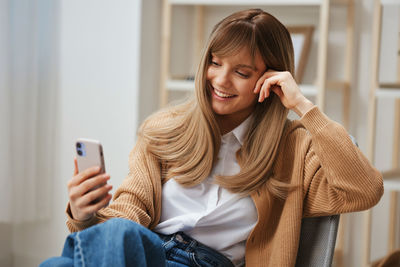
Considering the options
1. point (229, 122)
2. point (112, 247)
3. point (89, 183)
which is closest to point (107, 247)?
point (112, 247)

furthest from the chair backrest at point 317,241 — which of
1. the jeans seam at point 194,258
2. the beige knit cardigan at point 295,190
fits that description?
the jeans seam at point 194,258

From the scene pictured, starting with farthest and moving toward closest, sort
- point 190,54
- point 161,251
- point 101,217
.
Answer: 1. point 190,54
2. point 101,217
3. point 161,251

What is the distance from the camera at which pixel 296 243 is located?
1.34m

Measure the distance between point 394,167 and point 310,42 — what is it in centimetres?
71

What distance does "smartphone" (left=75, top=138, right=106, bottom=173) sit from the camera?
1174 mm

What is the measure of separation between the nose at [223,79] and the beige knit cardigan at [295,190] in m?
0.21

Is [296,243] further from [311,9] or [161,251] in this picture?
[311,9]

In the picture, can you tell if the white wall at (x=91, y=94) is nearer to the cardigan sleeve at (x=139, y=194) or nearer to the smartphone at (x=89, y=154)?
the cardigan sleeve at (x=139, y=194)

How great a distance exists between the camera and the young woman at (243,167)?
1.31 m

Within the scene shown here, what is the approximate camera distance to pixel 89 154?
120 cm

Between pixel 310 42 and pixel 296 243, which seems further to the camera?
pixel 310 42

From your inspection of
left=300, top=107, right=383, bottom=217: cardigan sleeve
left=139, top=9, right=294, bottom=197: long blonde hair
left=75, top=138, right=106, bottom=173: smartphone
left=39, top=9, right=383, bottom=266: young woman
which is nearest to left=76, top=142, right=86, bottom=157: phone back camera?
left=75, top=138, right=106, bottom=173: smartphone

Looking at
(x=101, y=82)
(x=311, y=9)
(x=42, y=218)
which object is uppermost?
(x=311, y=9)

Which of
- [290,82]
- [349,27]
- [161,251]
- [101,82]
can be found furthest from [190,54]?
[161,251]
